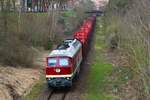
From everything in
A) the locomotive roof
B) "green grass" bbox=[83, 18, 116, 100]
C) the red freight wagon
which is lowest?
"green grass" bbox=[83, 18, 116, 100]

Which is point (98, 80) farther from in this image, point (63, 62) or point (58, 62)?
point (58, 62)

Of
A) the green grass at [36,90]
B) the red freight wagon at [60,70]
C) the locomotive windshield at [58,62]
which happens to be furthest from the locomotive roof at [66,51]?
the green grass at [36,90]

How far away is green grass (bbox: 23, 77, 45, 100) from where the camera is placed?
25694mm

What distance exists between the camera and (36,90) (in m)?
27.6

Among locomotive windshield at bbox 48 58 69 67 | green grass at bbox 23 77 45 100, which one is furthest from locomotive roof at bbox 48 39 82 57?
green grass at bbox 23 77 45 100

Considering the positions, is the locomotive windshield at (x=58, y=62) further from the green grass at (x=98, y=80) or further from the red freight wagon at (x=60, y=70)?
the green grass at (x=98, y=80)

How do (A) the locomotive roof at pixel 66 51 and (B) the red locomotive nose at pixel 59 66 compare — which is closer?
(B) the red locomotive nose at pixel 59 66

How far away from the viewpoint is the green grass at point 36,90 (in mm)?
25694

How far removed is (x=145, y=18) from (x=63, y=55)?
5.15m

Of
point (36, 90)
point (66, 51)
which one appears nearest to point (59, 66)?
point (66, 51)

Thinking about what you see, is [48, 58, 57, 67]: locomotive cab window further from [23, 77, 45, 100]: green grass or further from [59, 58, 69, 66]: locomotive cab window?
[23, 77, 45, 100]: green grass

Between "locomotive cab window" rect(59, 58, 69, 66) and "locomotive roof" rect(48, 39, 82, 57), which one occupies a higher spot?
"locomotive roof" rect(48, 39, 82, 57)

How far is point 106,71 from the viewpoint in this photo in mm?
34031

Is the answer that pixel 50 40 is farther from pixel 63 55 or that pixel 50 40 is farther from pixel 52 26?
pixel 63 55
